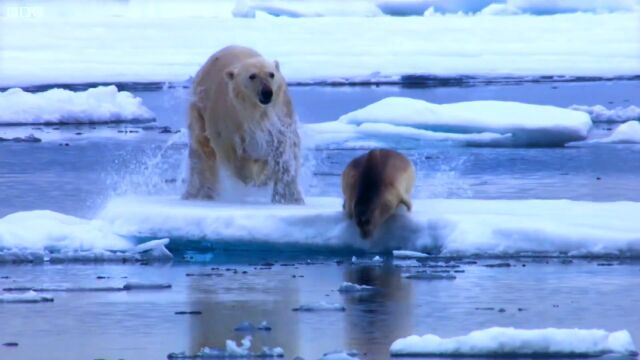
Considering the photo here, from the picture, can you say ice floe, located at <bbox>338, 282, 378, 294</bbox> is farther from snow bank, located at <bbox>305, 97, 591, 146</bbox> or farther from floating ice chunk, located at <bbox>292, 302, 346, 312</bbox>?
snow bank, located at <bbox>305, 97, 591, 146</bbox>

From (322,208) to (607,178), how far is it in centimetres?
348

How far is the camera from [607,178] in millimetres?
11562

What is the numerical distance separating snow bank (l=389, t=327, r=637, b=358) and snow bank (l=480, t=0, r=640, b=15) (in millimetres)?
31214

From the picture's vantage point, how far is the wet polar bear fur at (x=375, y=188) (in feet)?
26.0

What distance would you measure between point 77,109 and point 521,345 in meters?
13.0

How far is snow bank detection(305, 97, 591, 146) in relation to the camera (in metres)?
14.8

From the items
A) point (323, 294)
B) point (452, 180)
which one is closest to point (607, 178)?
point (452, 180)

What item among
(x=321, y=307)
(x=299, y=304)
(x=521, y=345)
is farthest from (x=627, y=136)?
(x=521, y=345)

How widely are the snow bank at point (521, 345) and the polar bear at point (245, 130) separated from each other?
362cm

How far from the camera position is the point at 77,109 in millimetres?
17891

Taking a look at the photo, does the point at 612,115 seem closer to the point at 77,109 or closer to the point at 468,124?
the point at 468,124

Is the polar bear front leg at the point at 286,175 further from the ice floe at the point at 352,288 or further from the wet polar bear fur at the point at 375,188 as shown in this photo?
the ice floe at the point at 352,288

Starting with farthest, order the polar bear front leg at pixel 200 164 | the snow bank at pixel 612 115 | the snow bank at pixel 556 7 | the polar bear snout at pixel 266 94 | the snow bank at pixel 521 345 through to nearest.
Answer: the snow bank at pixel 556 7
the snow bank at pixel 612 115
the polar bear front leg at pixel 200 164
the polar bear snout at pixel 266 94
the snow bank at pixel 521 345

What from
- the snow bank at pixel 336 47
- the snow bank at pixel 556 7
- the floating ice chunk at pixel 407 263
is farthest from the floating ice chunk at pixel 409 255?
the snow bank at pixel 556 7
